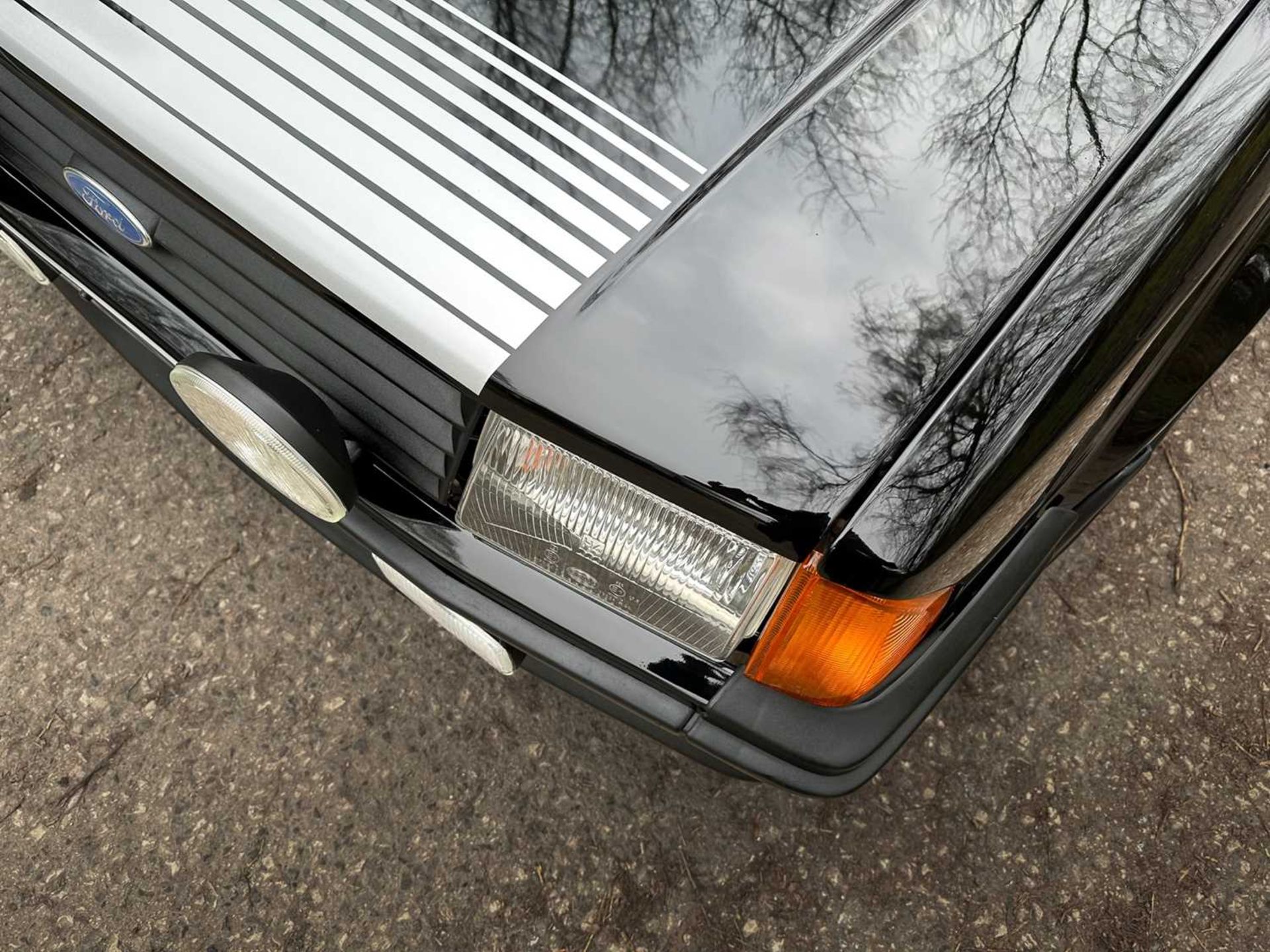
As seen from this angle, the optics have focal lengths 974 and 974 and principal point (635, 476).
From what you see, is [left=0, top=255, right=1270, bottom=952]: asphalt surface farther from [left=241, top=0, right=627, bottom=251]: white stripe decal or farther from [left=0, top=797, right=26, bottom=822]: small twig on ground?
[left=241, top=0, right=627, bottom=251]: white stripe decal

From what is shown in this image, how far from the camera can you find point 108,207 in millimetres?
1610

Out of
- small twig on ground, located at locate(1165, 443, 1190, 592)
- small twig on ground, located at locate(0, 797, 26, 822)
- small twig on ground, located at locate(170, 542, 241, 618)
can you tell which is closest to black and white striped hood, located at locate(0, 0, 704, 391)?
small twig on ground, located at locate(170, 542, 241, 618)

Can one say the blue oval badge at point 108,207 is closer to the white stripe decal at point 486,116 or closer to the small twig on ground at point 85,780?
the white stripe decal at point 486,116

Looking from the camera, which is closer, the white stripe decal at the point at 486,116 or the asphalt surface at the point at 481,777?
the white stripe decal at the point at 486,116

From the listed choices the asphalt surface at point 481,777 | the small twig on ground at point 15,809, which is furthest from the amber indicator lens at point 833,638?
the small twig on ground at point 15,809

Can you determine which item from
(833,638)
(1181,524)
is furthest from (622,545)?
(1181,524)

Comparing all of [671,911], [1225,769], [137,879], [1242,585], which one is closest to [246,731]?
[137,879]

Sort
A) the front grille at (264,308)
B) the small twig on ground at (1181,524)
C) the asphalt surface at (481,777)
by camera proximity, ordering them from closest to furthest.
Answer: the front grille at (264,308), the asphalt surface at (481,777), the small twig on ground at (1181,524)

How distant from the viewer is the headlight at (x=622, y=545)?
130 cm

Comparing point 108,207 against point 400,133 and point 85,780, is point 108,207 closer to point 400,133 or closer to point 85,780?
Answer: point 400,133

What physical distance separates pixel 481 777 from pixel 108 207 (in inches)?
52.0

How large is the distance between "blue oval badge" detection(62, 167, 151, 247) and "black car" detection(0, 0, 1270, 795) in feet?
0.08

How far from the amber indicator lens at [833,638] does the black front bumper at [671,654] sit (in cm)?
4

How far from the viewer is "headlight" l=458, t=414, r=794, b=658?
4.25ft
